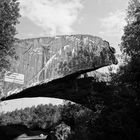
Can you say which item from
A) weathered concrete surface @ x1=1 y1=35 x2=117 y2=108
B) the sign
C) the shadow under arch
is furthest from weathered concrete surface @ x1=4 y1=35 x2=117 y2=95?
the shadow under arch

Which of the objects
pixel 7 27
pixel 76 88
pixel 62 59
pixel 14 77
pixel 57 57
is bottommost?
pixel 76 88

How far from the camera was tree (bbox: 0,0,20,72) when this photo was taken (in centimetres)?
1489

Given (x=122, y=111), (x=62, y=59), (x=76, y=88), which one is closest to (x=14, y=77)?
(x=62, y=59)

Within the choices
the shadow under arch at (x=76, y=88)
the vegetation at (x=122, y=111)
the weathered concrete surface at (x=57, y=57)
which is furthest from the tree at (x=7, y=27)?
the vegetation at (x=122, y=111)

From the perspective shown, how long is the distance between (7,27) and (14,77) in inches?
177

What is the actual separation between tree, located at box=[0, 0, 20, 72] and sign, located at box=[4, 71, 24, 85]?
2.51 m

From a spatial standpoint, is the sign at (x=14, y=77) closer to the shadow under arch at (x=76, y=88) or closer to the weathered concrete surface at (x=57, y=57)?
the weathered concrete surface at (x=57, y=57)

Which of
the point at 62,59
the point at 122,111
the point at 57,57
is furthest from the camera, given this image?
the point at 57,57

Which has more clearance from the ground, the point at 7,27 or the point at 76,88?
the point at 7,27

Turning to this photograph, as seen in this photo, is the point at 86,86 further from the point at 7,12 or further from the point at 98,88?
the point at 7,12

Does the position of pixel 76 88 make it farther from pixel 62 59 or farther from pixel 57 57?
pixel 57 57

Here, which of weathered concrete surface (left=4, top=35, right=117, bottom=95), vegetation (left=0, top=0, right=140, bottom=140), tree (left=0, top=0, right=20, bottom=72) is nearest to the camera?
vegetation (left=0, top=0, right=140, bottom=140)

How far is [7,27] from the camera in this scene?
50.2 ft

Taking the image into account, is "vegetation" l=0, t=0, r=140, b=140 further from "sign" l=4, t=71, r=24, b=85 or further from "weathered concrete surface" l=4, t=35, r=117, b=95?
"sign" l=4, t=71, r=24, b=85
